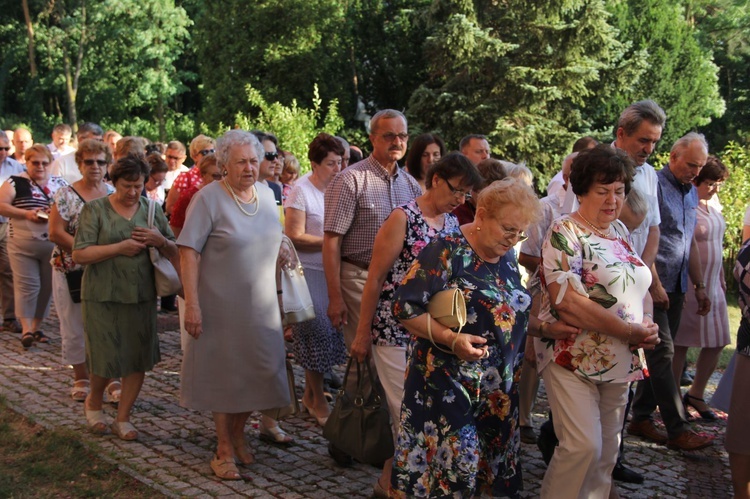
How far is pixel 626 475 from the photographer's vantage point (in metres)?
5.55

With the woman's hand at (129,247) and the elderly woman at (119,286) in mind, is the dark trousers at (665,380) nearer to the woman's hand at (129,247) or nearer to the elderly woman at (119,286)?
the elderly woman at (119,286)

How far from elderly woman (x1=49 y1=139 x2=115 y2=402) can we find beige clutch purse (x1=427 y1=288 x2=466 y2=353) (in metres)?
3.77

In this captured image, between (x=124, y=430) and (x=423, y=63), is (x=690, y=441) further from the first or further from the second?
(x=423, y=63)

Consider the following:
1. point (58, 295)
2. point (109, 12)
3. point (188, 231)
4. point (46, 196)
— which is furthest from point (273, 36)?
point (188, 231)

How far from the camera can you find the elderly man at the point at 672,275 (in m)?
6.21

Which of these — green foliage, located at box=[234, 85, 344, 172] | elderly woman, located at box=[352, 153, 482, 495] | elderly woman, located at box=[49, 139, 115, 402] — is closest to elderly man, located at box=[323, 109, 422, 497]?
elderly woman, located at box=[352, 153, 482, 495]

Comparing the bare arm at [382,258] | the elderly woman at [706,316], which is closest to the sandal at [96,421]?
the bare arm at [382,258]

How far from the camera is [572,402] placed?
4.35m

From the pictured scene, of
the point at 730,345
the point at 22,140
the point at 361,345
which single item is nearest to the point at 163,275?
the point at 361,345

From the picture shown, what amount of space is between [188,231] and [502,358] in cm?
212

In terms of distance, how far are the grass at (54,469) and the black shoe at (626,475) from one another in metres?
2.83

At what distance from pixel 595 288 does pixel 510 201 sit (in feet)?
2.29

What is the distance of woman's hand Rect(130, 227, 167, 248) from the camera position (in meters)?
6.09

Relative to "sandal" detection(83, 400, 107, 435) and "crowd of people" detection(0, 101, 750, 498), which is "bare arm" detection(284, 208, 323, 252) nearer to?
"crowd of people" detection(0, 101, 750, 498)
